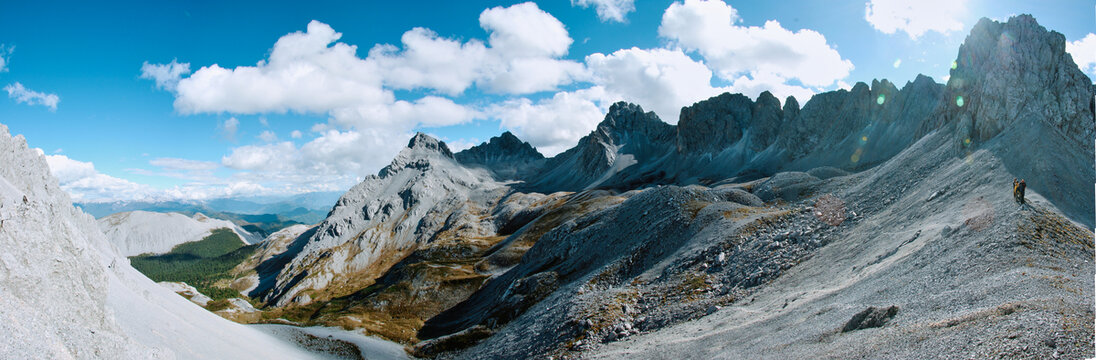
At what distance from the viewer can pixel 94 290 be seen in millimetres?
23328

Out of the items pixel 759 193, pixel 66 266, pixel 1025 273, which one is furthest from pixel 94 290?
pixel 759 193

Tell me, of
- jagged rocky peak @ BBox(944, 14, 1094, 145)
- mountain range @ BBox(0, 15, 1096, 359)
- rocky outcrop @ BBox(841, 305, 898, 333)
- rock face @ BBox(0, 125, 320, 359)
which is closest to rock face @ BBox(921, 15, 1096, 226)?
jagged rocky peak @ BBox(944, 14, 1094, 145)

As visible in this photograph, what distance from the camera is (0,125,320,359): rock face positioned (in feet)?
56.0

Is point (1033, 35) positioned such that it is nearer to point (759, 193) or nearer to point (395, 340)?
point (759, 193)

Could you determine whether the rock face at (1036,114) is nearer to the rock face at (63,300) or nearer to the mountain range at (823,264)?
the mountain range at (823,264)

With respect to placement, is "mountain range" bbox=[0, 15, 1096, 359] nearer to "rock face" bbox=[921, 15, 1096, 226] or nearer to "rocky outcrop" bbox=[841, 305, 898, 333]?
"rocky outcrop" bbox=[841, 305, 898, 333]

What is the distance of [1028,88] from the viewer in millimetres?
58125

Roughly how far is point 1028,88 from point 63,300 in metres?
95.7

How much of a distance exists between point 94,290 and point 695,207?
56.9 meters

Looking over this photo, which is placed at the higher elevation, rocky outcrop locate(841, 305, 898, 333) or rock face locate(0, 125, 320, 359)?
rock face locate(0, 125, 320, 359)

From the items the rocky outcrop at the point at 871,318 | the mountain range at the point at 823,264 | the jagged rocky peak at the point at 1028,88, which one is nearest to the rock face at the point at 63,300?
the mountain range at the point at 823,264

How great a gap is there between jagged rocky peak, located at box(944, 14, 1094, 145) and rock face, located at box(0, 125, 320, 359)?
81.7 metres

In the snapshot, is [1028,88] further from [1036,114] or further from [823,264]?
[823,264]

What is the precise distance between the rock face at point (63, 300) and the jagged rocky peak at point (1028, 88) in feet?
268
